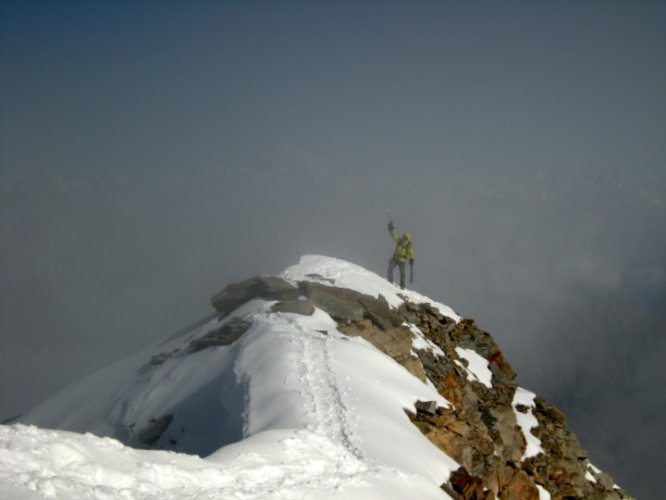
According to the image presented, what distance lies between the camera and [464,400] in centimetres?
2167

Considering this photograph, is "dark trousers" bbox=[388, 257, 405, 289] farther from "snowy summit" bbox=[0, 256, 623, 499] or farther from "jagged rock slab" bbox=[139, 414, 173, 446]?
"jagged rock slab" bbox=[139, 414, 173, 446]

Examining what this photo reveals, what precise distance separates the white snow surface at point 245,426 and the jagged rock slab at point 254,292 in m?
1.06

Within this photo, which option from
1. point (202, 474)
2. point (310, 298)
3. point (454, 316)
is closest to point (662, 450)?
point (454, 316)

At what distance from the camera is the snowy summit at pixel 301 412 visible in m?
8.14

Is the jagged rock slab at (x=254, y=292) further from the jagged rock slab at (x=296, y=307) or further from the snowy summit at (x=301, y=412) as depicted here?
the jagged rock slab at (x=296, y=307)

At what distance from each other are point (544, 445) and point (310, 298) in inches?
480

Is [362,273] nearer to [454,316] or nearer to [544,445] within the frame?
[454,316]

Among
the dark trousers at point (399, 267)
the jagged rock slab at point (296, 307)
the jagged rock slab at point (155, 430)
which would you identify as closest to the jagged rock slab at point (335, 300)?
the jagged rock slab at point (296, 307)

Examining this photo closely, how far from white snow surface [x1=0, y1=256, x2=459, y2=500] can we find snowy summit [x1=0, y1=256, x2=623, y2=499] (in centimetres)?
4

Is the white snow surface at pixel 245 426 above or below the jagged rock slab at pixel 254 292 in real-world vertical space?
below

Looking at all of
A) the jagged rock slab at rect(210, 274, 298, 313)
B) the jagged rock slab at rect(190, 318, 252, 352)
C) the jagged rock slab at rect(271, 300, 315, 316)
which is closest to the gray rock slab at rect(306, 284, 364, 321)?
the jagged rock slab at rect(271, 300, 315, 316)

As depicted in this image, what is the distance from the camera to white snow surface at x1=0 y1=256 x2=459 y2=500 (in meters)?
7.67

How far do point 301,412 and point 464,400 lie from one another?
11.0 meters

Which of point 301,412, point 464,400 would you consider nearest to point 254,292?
point 464,400
